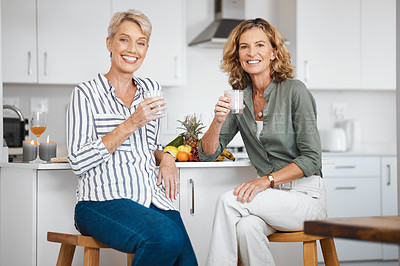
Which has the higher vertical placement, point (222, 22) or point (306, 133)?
point (222, 22)

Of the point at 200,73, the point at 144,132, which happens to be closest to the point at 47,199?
the point at 144,132

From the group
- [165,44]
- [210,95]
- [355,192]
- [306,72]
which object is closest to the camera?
[355,192]

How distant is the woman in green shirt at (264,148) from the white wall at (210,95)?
5.87 ft

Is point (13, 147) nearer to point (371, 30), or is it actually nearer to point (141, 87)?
point (141, 87)

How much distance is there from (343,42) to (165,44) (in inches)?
56.0

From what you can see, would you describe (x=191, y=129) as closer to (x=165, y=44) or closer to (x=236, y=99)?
(x=236, y=99)

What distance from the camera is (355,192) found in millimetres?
3883

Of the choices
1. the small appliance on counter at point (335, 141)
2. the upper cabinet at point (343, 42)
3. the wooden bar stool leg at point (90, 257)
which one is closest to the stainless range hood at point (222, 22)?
the upper cabinet at point (343, 42)

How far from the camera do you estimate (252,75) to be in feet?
7.33

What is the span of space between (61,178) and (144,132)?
17.1 inches

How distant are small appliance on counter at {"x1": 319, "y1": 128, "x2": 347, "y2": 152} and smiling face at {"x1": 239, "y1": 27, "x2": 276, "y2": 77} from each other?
207 centimetres

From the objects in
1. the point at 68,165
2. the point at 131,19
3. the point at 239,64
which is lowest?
the point at 68,165

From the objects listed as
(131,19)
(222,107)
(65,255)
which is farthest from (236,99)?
(65,255)

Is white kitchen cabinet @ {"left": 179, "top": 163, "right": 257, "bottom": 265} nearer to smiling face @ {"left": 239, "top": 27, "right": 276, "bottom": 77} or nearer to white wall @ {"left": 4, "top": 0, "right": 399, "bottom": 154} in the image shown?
smiling face @ {"left": 239, "top": 27, "right": 276, "bottom": 77}
